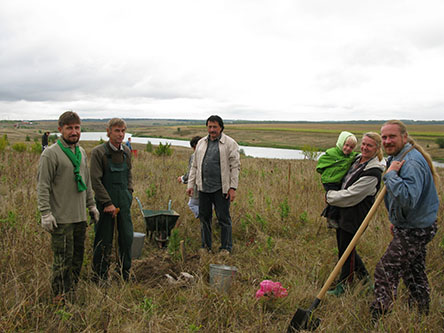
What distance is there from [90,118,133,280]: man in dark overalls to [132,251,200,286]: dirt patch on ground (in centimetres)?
21

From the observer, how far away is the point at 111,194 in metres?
3.34

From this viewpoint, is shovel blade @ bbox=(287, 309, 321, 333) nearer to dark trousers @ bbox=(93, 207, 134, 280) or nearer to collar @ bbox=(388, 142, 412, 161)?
collar @ bbox=(388, 142, 412, 161)

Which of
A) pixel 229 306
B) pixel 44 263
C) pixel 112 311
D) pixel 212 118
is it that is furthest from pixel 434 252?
pixel 44 263

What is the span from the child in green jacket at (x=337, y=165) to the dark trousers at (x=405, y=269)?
31.6 inches

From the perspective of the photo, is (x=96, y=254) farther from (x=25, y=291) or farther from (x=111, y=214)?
(x=25, y=291)

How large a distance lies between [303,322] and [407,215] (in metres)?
1.18

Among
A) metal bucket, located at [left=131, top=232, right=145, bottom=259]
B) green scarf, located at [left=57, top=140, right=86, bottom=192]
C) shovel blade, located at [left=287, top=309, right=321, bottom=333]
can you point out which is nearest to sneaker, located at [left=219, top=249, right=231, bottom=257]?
metal bucket, located at [left=131, top=232, right=145, bottom=259]

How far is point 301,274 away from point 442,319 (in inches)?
54.2

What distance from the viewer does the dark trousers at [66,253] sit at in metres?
2.78

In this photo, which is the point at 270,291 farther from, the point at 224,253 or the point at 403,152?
the point at 403,152

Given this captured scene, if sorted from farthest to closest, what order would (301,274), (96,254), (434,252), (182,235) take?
(182,235)
(434,252)
(301,274)
(96,254)

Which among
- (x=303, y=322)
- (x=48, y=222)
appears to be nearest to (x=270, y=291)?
(x=303, y=322)

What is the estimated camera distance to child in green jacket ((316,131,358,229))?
11.1 feet

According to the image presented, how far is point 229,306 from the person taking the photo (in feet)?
9.46
